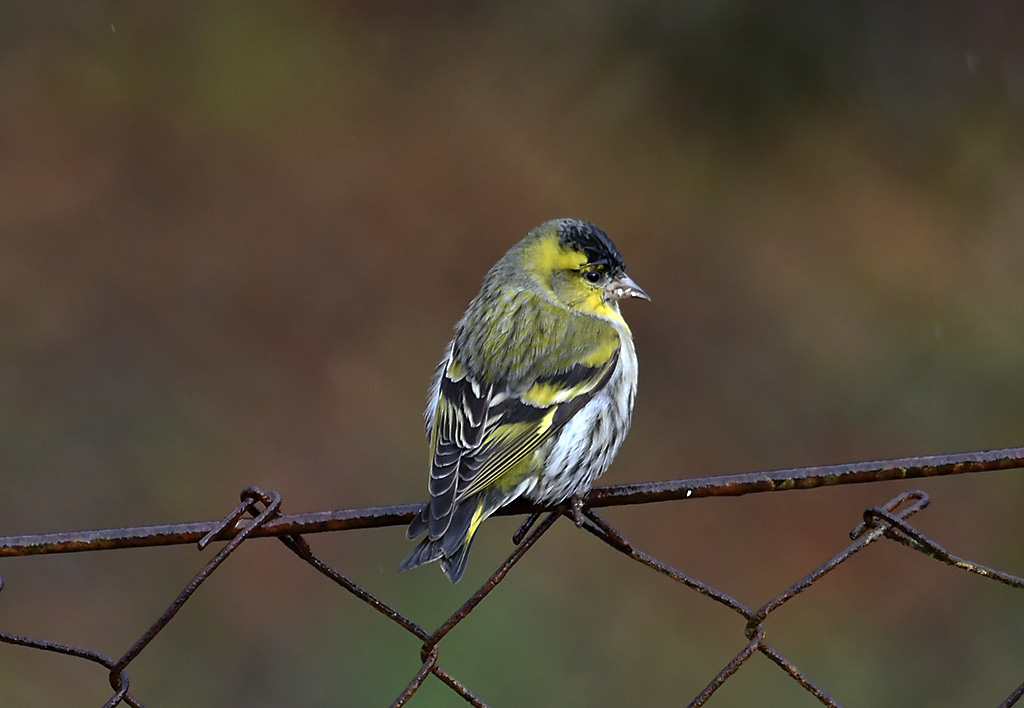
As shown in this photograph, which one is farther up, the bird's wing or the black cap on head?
the black cap on head

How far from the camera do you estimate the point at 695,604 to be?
22.2ft

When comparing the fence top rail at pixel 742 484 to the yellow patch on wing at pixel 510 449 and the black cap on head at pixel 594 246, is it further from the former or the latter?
the black cap on head at pixel 594 246

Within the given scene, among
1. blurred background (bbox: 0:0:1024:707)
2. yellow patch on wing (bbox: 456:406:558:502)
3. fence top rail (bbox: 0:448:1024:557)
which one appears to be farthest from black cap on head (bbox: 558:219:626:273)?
blurred background (bbox: 0:0:1024:707)

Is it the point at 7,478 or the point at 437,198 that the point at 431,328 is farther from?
the point at 7,478

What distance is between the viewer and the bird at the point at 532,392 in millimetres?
3117

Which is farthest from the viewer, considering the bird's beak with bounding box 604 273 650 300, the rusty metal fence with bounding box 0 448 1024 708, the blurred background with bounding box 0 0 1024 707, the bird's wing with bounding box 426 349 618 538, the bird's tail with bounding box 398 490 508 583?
the blurred background with bounding box 0 0 1024 707

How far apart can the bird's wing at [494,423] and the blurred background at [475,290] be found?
263 cm

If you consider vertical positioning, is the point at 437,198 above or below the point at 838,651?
above

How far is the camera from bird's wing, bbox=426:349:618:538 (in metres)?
3.11

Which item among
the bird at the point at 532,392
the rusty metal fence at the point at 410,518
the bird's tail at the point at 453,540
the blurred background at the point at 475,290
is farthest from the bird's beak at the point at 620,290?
the blurred background at the point at 475,290

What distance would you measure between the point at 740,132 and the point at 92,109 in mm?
4611

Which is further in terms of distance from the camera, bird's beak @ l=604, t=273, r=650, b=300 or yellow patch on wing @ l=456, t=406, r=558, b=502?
bird's beak @ l=604, t=273, r=650, b=300

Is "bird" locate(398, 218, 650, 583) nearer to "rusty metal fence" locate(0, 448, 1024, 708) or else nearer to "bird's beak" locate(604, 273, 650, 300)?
"bird's beak" locate(604, 273, 650, 300)

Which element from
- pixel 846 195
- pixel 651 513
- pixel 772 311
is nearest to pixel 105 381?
pixel 651 513
